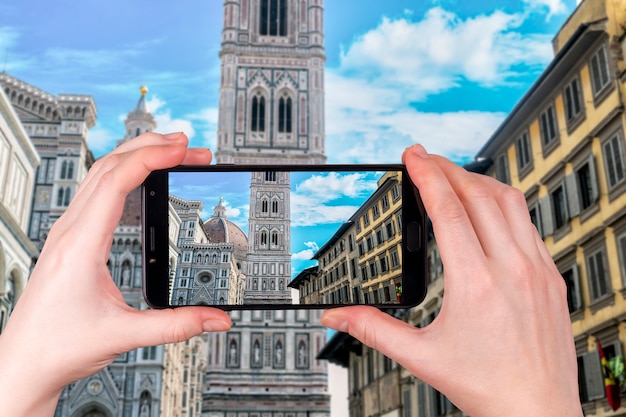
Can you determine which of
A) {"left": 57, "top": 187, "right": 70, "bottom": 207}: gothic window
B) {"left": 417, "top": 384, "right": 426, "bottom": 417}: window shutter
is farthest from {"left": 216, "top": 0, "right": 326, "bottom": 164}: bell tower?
{"left": 417, "top": 384, "right": 426, "bottom": 417}: window shutter

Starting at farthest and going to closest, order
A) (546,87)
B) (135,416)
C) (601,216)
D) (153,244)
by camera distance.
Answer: (135,416), (546,87), (601,216), (153,244)

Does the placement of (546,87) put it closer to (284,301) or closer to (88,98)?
(284,301)

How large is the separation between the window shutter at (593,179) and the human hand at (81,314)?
14.2 metres

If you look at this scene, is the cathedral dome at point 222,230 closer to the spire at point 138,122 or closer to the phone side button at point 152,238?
the phone side button at point 152,238

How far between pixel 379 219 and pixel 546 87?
1540 centimetres

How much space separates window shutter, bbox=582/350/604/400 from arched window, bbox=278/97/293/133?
41272 mm

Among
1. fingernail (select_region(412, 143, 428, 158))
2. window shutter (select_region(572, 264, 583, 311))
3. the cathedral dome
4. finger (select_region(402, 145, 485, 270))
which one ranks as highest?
window shutter (select_region(572, 264, 583, 311))

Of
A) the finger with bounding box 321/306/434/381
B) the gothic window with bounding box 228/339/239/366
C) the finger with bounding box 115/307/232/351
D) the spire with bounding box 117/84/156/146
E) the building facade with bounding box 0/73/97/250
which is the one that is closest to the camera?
the finger with bounding box 321/306/434/381

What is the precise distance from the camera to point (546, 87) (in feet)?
56.6

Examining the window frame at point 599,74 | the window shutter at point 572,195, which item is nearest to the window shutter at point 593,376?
the window shutter at point 572,195

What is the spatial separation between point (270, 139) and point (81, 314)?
2063 inches

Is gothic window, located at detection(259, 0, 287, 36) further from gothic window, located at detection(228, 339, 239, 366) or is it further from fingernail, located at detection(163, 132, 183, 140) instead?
fingernail, located at detection(163, 132, 183, 140)

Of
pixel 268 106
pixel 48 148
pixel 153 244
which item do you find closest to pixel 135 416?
pixel 48 148

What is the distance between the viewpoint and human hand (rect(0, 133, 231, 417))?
6.23 ft
